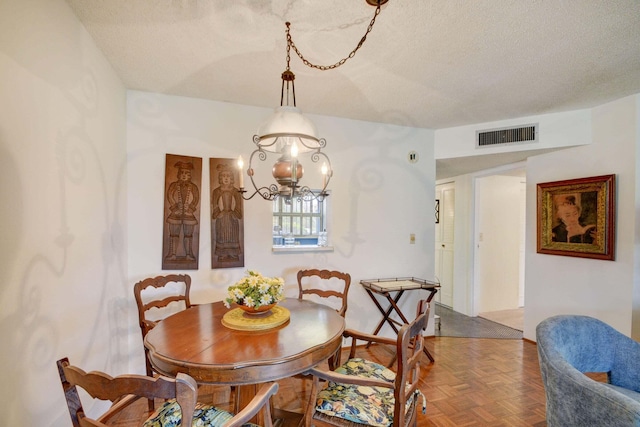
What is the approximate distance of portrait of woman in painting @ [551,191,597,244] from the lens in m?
2.98

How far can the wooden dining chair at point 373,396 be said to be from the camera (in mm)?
1314

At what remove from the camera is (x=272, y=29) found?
5.85 ft

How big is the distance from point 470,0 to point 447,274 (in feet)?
13.9

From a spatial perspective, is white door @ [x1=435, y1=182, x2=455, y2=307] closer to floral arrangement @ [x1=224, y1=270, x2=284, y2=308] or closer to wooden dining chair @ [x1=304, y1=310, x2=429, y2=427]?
wooden dining chair @ [x1=304, y1=310, x2=429, y2=427]

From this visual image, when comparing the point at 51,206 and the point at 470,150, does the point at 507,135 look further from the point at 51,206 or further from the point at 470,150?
the point at 51,206

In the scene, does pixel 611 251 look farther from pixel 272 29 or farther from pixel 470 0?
pixel 272 29

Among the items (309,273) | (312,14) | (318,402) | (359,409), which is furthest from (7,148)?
(309,273)

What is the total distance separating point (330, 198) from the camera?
327 centimetres

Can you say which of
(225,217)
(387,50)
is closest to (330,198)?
(225,217)

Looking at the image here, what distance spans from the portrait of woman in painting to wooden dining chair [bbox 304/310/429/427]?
2647 millimetres

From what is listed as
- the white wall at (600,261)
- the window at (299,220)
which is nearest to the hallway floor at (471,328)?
the white wall at (600,261)

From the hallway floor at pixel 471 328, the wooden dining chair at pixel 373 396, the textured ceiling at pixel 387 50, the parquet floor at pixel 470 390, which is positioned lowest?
the hallway floor at pixel 471 328

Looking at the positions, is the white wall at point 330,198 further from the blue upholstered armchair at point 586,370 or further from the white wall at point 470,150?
the blue upholstered armchair at point 586,370

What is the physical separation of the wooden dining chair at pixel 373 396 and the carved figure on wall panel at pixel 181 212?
5.71 ft
